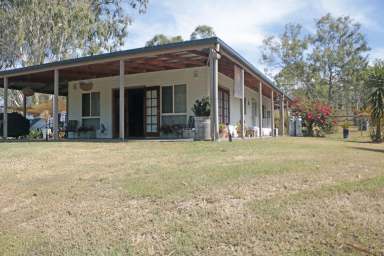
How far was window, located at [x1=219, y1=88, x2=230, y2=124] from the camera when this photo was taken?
14.6 metres

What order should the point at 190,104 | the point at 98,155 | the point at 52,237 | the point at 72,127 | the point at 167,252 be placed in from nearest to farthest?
the point at 167,252
the point at 52,237
the point at 98,155
the point at 190,104
the point at 72,127

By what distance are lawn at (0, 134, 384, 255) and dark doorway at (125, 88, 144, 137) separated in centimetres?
866

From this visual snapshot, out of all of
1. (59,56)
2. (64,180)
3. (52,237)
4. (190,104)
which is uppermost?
(59,56)

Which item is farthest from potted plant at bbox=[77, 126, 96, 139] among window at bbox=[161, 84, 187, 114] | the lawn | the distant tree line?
the distant tree line

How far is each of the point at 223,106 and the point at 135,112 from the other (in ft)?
11.7

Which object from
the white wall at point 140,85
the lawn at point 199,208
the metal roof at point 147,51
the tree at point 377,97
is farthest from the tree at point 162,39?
the lawn at point 199,208

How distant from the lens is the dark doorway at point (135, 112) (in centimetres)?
1528

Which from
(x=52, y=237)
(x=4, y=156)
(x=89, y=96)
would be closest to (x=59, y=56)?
(x=89, y=96)

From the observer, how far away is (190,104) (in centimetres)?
1382

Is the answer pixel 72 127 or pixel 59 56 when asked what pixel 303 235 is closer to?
pixel 72 127

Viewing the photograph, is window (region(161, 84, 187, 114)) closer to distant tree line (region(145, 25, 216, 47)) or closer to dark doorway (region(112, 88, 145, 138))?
dark doorway (region(112, 88, 145, 138))

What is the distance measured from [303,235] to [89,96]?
14.3 m

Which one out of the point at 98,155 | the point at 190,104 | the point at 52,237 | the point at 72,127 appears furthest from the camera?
the point at 72,127

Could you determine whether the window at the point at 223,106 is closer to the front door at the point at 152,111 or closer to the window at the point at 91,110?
the front door at the point at 152,111
